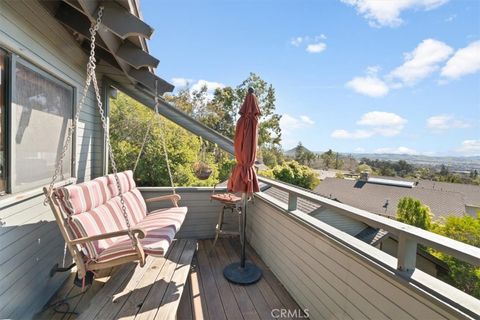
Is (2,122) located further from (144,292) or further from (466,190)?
(466,190)

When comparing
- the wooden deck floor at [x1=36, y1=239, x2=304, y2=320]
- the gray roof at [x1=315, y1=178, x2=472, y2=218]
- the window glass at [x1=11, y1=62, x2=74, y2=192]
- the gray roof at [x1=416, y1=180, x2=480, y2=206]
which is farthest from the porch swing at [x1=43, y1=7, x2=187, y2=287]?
the gray roof at [x1=416, y1=180, x2=480, y2=206]

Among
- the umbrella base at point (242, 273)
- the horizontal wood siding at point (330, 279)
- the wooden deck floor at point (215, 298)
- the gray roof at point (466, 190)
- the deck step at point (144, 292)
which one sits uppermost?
the horizontal wood siding at point (330, 279)

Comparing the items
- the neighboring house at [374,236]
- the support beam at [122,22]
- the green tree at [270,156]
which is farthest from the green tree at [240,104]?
the support beam at [122,22]

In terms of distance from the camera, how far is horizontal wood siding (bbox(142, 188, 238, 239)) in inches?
168

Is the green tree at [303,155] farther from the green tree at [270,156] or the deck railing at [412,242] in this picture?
the deck railing at [412,242]

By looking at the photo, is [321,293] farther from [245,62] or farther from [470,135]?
[470,135]

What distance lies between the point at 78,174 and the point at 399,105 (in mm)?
50184

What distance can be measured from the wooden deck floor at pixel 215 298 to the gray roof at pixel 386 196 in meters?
14.7

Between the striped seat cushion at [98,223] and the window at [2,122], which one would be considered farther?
the striped seat cushion at [98,223]

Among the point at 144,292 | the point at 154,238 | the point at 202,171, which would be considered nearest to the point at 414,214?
the point at 202,171

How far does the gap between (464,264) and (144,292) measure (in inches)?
282

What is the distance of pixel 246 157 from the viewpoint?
3043 mm

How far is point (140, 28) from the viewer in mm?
2023

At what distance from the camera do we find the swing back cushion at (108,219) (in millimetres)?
2175
